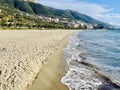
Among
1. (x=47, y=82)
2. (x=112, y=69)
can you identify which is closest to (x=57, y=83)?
(x=47, y=82)

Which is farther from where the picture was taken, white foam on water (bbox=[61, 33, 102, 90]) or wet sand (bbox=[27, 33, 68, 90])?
white foam on water (bbox=[61, 33, 102, 90])

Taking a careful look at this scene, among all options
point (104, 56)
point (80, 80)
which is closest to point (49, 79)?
point (80, 80)

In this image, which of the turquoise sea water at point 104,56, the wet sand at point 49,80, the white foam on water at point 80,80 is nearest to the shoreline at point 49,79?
the wet sand at point 49,80

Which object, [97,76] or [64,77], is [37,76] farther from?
[97,76]

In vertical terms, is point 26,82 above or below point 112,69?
above

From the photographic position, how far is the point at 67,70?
1708 centimetres

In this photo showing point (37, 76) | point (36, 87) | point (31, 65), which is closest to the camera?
point (36, 87)

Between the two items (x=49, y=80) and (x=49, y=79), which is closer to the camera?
(x=49, y=80)

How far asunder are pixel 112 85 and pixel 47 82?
3.69 metres

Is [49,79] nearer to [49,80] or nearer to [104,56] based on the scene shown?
[49,80]

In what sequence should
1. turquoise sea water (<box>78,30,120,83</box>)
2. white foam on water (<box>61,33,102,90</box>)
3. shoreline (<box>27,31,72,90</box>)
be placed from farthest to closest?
turquoise sea water (<box>78,30,120,83</box>) < white foam on water (<box>61,33,102,90</box>) < shoreline (<box>27,31,72,90</box>)

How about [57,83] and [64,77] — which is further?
[64,77]

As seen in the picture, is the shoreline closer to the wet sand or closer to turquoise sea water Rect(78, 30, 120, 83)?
the wet sand

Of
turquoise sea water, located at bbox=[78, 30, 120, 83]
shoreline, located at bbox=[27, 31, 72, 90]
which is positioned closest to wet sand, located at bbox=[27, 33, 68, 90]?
shoreline, located at bbox=[27, 31, 72, 90]
